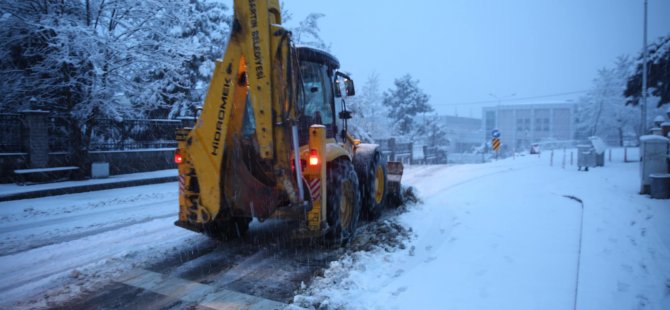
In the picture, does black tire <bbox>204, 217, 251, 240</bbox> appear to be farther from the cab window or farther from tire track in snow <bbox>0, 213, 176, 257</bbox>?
tire track in snow <bbox>0, 213, 176, 257</bbox>

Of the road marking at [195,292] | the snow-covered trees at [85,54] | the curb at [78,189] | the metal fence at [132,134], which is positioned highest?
the snow-covered trees at [85,54]

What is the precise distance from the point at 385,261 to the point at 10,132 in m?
12.6

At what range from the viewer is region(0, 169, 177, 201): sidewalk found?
1054cm

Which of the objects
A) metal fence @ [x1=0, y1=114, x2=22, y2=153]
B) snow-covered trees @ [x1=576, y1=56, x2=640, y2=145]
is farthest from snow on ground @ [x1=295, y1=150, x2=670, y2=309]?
snow-covered trees @ [x1=576, y1=56, x2=640, y2=145]

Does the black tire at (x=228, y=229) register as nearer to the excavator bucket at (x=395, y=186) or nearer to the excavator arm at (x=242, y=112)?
the excavator arm at (x=242, y=112)

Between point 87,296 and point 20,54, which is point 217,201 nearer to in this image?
point 87,296

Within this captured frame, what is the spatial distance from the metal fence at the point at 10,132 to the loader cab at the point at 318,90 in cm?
1093

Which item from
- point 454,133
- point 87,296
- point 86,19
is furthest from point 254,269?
point 454,133

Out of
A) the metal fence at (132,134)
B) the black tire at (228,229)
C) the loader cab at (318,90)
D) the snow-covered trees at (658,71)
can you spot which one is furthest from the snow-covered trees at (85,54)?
the snow-covered trees at (658,71)

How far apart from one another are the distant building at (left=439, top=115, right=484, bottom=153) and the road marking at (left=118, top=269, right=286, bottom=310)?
72284mm

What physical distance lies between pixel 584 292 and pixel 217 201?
4003mm

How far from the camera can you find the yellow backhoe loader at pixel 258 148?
4.71 meters

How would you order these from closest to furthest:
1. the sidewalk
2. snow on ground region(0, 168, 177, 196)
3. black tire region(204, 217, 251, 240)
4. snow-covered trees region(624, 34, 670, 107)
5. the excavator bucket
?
black tire region(204, 217, 251, 240), the excavator bucket, the sidewalk, snow on ground region(0, 168, 177, 196), snow-covered trees region(624, 34, 670, 107)

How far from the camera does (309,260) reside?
5.33 m
